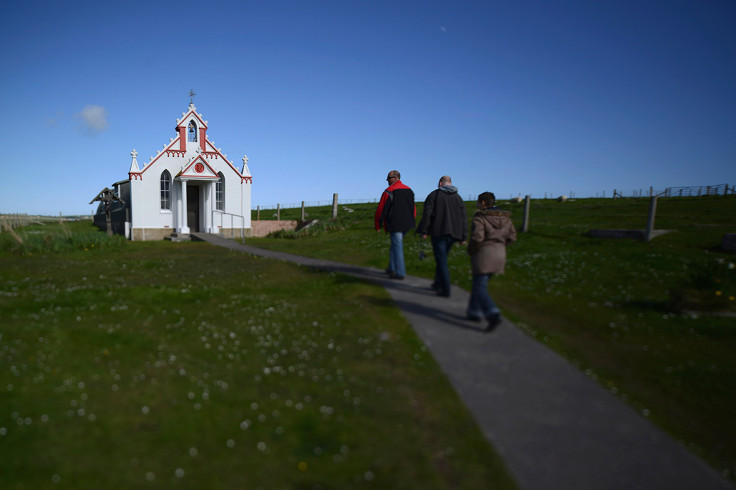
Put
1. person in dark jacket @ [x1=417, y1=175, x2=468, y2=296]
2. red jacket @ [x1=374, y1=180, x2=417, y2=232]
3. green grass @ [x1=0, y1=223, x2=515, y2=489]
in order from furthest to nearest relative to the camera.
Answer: red jacket @ [x1=374, y1=180, x2=417, y2=232], person in dark jacket @ [x1=417, y1=175, x2=468, y2=296], green grass @ [x1=0, y1=223, x2=515, y2=489]

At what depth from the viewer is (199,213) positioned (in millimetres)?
31188

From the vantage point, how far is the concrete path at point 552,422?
3908 mm

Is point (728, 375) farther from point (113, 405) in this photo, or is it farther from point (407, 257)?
point (407, 257)

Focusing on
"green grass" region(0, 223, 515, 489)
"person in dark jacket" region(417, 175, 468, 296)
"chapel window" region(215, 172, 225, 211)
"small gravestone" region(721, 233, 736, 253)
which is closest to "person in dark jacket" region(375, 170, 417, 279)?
"person in dark jacket" region(417, 175, 468, 296)

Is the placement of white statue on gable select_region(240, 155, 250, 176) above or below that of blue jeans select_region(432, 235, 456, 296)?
above

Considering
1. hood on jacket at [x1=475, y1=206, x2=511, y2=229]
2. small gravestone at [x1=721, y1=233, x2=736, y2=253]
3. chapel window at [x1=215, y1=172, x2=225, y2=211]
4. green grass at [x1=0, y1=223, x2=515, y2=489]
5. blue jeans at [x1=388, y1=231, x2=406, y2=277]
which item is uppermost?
chapel window at [x1=215, y1=172, x2=225, y2=211]

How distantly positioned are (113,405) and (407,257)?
40.6 feet

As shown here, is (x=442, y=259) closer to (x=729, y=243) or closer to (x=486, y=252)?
(x=486, y=252)

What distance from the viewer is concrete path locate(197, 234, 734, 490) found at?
3.91 meters

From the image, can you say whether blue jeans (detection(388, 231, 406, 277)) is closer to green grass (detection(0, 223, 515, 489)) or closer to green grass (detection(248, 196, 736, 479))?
green grass (detection(248, 196, 736, 479))

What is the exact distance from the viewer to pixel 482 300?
24.5ft

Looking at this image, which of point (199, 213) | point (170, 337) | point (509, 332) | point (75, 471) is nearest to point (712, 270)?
point (509, 332)

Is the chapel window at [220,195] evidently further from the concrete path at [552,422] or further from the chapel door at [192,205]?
the concrete path at [552,422]

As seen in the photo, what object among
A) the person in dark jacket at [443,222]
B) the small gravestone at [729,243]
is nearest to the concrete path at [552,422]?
the person in dark jacket at [443,222]
